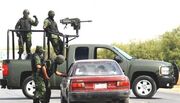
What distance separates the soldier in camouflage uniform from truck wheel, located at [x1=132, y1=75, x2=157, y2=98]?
6.00 metres

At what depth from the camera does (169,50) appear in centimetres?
12169

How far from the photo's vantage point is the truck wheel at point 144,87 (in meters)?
19.4

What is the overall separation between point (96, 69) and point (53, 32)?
222 inches

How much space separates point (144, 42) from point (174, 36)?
86.3 feet

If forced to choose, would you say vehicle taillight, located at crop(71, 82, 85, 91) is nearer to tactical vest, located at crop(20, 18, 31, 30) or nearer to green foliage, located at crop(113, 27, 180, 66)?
tactical vest, located at crop(20, 18, 31, 30)

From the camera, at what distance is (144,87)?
1941 cm

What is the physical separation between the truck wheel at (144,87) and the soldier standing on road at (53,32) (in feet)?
9.54

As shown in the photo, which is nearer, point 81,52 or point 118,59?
point 118,59

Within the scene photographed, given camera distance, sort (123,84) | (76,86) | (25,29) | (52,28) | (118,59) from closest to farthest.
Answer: (76,86) → (123,84) → (118,59) → (52,28) → (25,29)

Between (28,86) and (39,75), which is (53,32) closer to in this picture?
(28,86)

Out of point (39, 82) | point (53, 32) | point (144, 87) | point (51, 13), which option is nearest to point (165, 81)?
point (144, 87)

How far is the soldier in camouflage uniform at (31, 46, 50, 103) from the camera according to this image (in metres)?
13.8

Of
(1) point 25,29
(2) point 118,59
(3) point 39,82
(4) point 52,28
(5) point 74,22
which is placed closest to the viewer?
(3) point 39,82

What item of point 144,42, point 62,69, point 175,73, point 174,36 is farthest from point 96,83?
point 144,42
